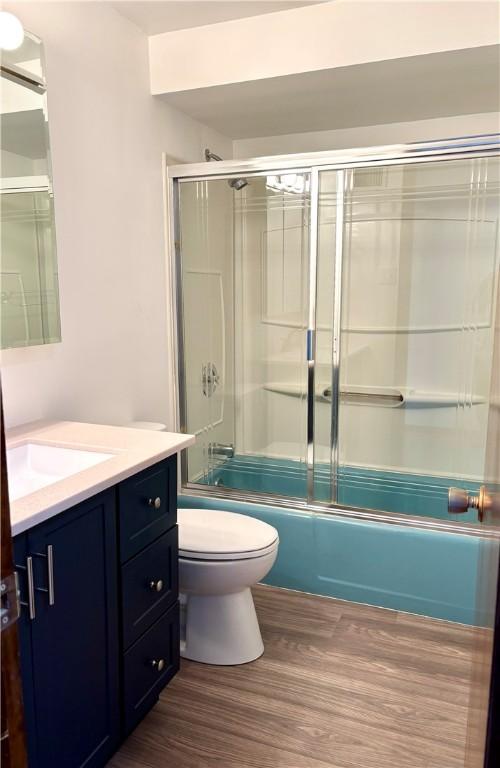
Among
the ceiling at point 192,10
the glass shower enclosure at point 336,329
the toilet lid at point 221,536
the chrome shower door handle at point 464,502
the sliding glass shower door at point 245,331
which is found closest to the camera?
the chrome shower door handle at point 464,502

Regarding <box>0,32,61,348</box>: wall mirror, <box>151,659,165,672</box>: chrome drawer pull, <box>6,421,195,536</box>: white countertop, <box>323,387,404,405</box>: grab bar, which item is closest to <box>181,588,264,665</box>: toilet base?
<box>151,659,165,672</box>: chrome drawer pull

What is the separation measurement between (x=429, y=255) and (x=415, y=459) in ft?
3.64

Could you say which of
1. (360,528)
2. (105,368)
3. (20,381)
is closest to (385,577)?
(360,528)

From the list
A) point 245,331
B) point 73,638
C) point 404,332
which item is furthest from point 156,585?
point 404,332

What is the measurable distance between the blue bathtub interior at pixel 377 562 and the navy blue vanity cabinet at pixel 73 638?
120cm

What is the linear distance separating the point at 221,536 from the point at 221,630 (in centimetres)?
34

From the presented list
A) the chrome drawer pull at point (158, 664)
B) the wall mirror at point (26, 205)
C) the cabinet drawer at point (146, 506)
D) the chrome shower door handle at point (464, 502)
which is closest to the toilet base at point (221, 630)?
the chrome drawer pull at point (158, 664)

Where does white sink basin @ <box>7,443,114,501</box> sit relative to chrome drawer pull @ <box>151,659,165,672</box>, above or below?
above

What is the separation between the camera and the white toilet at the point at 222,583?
1949 mm

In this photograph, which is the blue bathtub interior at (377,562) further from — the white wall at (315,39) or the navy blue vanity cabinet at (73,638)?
the white wall at (315,39)

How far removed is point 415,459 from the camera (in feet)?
10.4

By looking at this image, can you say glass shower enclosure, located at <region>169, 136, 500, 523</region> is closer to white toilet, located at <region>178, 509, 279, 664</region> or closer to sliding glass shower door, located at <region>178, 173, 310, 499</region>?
sliding glass shower door, located at <region>178, 173, 310, 499</region>

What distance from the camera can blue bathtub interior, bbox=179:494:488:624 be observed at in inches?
91.9

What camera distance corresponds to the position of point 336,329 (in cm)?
287
